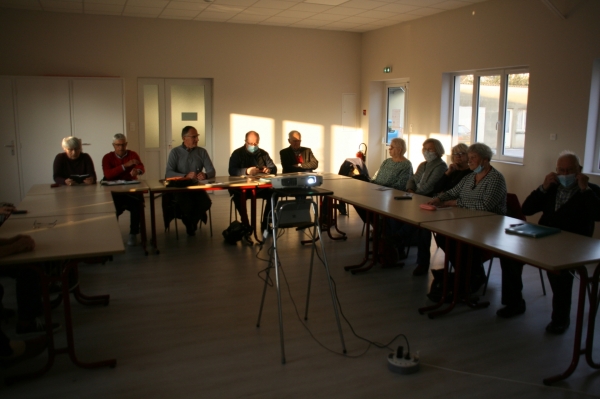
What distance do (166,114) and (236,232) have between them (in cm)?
403

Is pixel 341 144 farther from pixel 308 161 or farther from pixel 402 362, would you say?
pixel 402 362

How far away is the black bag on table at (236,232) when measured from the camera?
19.2ft

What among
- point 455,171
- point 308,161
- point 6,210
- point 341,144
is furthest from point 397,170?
point 341,144

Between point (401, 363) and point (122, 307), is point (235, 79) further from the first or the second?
point (401, 363)

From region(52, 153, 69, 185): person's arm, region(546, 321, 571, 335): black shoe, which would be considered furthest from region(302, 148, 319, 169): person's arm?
region(546, 321, 571, 335): black shoe

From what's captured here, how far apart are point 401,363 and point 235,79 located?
7251 mm

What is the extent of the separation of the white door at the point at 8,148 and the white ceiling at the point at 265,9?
4.28 ft

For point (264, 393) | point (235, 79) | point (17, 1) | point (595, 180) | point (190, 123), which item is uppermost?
point (17, 1)

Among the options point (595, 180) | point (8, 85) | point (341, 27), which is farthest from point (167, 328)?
point (341, 27)

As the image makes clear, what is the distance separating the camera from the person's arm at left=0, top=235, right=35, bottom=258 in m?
2.80

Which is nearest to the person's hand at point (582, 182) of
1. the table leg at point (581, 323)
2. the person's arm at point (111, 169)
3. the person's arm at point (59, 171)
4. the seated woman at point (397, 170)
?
the table leg at point (581, 323)

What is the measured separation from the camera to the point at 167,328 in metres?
3.59

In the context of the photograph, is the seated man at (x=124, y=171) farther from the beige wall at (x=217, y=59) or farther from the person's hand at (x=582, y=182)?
the person's hand at (x=582, y=182)

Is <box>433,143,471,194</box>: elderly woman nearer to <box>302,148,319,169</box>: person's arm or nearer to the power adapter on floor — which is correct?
<box>302,148,319,169</box>: person's arm
